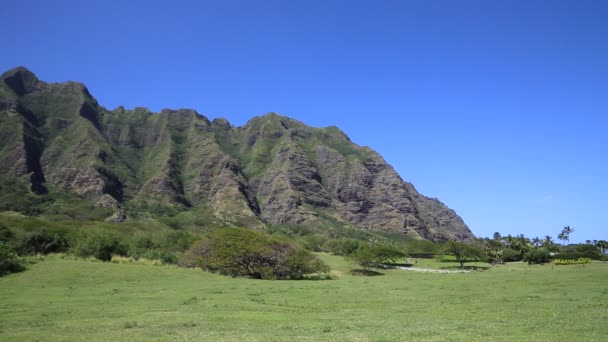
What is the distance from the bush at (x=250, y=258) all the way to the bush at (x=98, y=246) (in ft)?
32.8

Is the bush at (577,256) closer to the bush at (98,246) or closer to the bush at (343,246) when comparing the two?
the bush at (343,246)

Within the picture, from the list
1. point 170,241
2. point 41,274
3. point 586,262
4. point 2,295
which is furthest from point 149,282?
point 586,262

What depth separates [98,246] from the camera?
2478 inches

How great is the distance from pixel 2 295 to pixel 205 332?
73.6 ft

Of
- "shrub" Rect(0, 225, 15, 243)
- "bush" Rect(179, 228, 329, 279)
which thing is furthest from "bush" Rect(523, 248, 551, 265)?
"shrub" Rect(0, 225, 15, 243)

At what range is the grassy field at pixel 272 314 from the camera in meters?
18.2

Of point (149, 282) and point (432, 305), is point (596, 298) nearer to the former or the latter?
point (432, 305)

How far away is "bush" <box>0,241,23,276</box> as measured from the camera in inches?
1671

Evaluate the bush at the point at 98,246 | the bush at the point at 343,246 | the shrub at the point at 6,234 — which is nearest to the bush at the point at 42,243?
the shrub at the point at 6,234

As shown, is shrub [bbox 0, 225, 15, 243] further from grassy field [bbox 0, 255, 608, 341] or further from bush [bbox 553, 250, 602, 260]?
bush [bbox 553, 250, 602, 260]

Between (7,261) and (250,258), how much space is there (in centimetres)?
3039

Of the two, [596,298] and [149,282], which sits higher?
[596,298]

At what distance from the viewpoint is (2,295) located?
32.5 meters

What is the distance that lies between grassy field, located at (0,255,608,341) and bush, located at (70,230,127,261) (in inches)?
748
